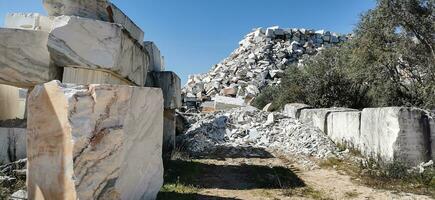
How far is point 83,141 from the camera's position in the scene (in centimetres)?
306

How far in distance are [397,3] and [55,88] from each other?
9556 millimetres

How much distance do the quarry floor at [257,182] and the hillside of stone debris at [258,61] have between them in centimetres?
1269

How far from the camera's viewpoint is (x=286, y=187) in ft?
17.7

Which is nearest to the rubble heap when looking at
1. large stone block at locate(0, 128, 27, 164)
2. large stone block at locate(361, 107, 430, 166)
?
large stone block at locate(361, 107, 430, 166)

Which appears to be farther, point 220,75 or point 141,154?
point 220,75

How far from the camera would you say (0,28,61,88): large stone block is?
15.5 feet

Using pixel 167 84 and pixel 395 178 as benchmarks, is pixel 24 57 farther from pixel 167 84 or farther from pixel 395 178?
pixel 395 178

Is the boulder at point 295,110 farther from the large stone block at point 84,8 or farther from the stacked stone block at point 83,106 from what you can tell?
the large stone block at point 84,8

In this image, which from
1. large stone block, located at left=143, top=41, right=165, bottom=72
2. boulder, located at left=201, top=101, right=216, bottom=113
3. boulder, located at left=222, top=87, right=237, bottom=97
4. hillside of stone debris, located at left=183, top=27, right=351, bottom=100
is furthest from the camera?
hillside of stone debris, located at left=183, top=27, right=351, bottom=100

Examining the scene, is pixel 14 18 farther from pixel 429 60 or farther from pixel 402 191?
pixel 429 60

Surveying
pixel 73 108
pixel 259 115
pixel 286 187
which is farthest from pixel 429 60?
pixel 73 108

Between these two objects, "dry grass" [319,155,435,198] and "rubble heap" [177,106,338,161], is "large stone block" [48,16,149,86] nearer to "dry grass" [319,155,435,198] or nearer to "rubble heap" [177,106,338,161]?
"dry grass" [319,155,435,198]

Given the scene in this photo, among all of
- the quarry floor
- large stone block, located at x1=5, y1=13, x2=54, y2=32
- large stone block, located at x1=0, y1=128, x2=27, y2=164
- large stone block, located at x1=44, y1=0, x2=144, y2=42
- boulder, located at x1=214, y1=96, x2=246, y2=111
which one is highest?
large stone block, located at x1=44, y1=0, x2=144, y2=42

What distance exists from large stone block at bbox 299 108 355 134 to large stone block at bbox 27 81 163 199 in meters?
6.52
